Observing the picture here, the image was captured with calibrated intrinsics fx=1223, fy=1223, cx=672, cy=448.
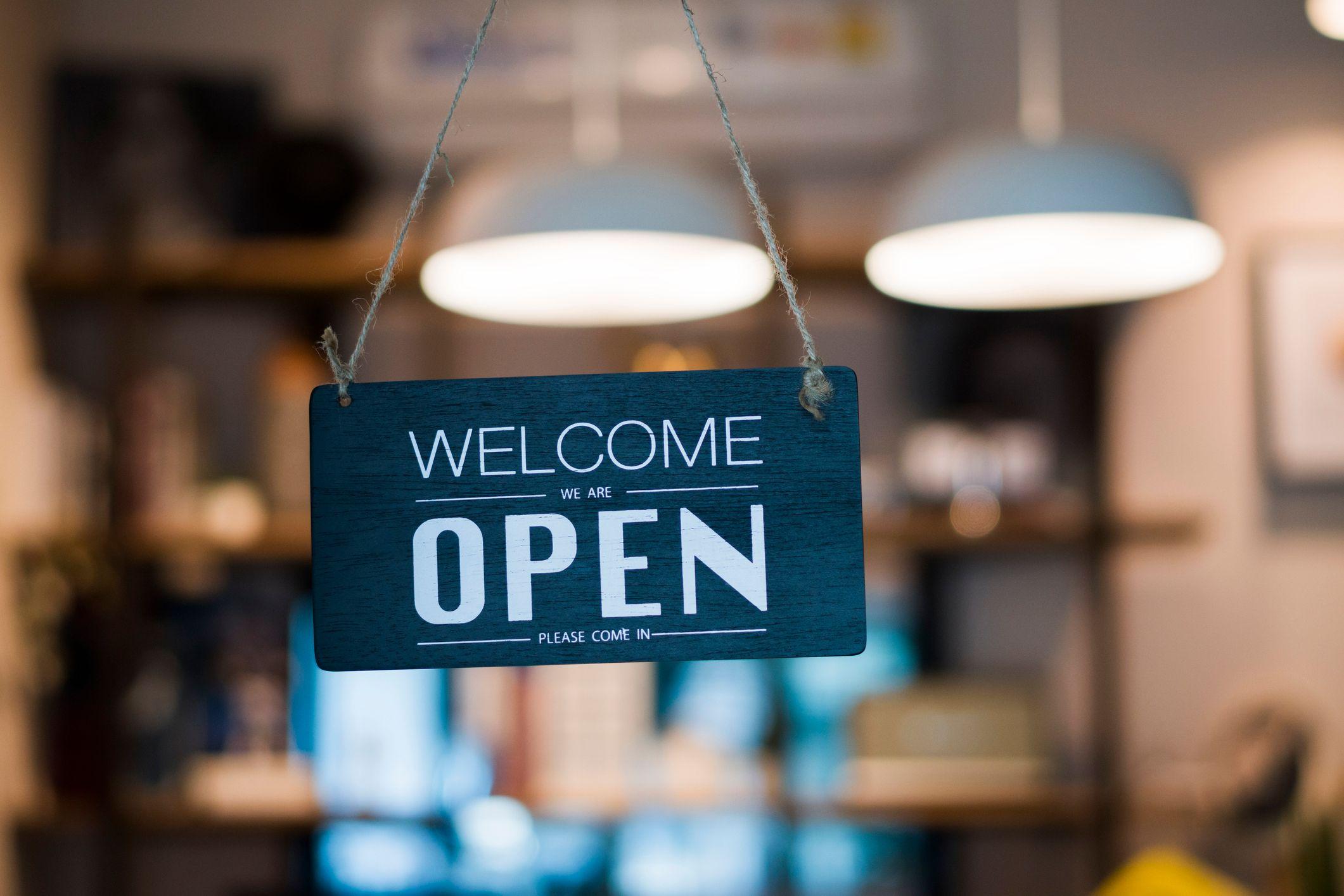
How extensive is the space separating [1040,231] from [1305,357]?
1.56 metres

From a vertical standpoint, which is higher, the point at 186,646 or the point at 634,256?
the point at 634,256

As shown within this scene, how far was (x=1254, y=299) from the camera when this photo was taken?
272 centimetres

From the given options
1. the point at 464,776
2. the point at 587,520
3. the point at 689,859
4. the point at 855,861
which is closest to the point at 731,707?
the point at 689,859

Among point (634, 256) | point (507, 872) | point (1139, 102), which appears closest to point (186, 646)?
point (507, 872)

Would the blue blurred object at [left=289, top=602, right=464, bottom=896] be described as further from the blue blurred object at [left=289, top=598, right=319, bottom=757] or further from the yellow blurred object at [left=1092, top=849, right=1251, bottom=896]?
the yellow blurred object at [left=1092, top=849, right=1251, bottom=896]

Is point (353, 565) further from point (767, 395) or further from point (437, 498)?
point (767, 395)

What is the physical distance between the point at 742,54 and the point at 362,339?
211 centimetres

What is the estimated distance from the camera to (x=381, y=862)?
102 inches

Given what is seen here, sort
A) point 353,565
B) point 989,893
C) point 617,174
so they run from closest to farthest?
1. point 353,565
2. point 617,174
3. point 989,893

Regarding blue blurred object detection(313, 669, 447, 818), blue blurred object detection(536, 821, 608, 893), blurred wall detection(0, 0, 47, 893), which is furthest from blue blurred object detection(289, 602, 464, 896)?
blurred wall detection(0, 0, 47, 893)

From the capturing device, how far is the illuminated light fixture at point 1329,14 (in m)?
1.46

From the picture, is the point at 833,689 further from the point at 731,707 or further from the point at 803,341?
the point at 803,341

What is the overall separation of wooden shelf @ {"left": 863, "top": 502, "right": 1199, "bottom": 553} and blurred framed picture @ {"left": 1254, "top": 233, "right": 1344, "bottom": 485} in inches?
14.8

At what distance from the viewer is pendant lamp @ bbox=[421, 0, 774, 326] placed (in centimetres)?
139
